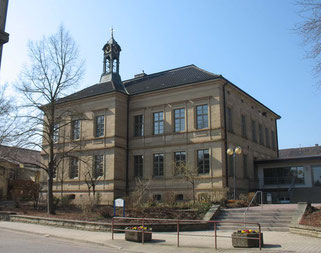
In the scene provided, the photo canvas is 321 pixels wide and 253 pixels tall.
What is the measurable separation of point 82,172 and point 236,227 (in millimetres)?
20910

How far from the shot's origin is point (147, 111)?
35.6 meters

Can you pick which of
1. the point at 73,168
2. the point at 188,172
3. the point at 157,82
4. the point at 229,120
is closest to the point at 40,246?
the point at 188,172

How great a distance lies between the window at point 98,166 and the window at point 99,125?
2400 mm

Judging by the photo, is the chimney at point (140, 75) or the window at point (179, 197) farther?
the chimney at point (140, 75)

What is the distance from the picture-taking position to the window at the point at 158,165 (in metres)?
33.8

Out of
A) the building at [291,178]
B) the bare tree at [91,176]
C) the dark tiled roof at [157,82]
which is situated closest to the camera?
the building at [291,178]

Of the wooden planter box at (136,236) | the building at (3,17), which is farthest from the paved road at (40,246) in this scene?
the building at (3,17)

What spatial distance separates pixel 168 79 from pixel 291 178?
617 inches

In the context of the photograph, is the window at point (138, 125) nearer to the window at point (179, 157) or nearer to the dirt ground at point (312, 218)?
the window at point (179, 157)

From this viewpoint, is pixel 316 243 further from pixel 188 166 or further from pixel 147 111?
pixel 147 111

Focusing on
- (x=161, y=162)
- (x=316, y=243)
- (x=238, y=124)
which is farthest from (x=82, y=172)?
(x=316, y=243)

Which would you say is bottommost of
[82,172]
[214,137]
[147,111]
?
[82,172]

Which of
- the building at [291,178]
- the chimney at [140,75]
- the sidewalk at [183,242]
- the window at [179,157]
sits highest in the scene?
the chimney at [140,75]

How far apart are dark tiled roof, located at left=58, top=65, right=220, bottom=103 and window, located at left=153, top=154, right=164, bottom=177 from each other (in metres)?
6.72
